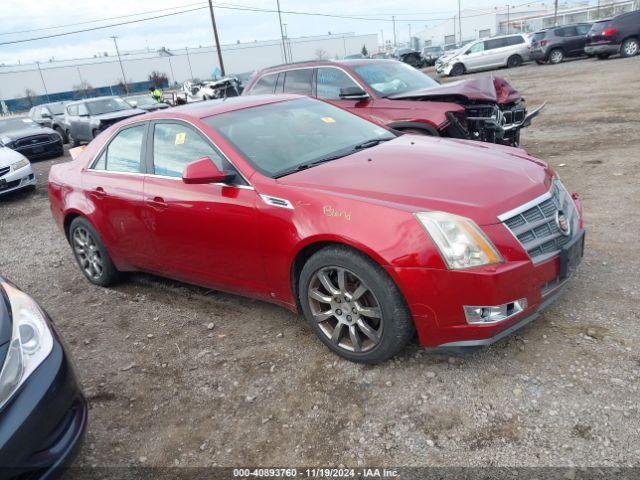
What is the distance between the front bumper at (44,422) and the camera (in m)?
2.07

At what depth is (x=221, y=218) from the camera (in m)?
3.50

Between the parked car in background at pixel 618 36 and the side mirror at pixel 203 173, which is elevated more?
the side mirror at pixel 203 173

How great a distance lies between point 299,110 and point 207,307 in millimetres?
1772

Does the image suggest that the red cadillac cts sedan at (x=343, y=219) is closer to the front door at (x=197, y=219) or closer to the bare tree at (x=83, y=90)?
the front door at (x=197, y=219)

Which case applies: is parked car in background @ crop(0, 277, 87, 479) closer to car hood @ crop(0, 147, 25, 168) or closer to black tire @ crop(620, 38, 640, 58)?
car hood @ crop(0, 147, 25, 168)

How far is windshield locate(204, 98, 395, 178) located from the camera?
353cm

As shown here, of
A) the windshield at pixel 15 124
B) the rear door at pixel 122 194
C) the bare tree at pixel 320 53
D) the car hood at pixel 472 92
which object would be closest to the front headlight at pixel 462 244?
the rear door at pixel 122 194

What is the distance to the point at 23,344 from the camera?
2365 mm

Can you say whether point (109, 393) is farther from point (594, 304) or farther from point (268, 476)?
point (594, 304)

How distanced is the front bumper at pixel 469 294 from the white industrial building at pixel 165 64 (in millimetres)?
66956

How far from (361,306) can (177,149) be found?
1.91m

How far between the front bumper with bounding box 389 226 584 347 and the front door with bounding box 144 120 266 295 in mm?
1119

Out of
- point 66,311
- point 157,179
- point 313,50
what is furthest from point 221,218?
point 313,50

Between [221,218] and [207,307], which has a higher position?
[221,218]
